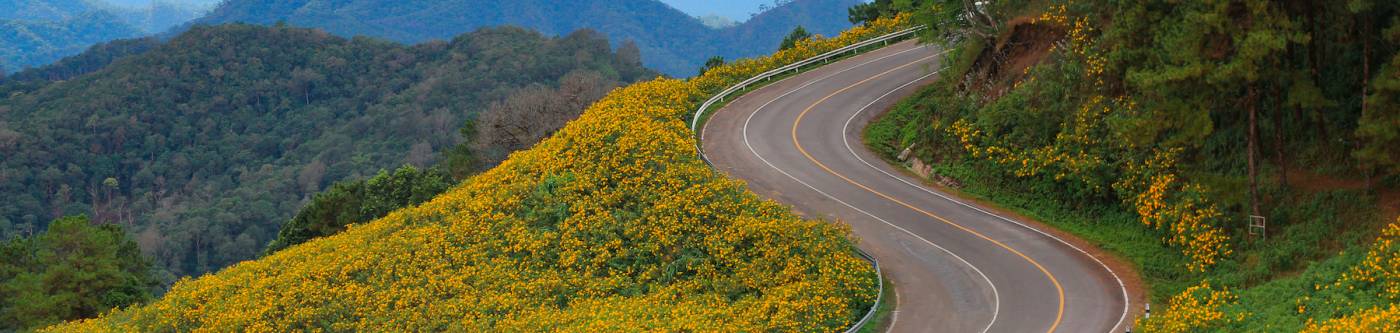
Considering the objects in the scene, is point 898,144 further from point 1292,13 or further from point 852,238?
point 1292,13

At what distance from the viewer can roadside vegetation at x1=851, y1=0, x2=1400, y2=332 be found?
66.3 ft

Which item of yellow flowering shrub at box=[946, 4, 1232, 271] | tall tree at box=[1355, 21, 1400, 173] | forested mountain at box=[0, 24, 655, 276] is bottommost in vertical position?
forested mountain at box=[0, 24, 655, 276]

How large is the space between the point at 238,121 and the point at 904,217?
97.8 metres

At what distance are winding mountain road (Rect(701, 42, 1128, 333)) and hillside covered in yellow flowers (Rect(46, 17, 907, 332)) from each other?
1901 millimetres

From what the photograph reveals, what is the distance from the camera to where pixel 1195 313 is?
65.1ft

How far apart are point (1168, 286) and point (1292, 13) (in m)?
5.82

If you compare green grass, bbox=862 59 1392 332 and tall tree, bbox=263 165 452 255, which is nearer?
green grass, bbox=862 59 1392 332

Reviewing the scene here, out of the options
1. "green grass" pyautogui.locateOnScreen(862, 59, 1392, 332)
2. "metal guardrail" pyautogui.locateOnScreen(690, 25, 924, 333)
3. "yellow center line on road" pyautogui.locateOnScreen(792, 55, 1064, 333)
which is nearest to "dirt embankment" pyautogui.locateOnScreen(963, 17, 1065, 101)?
"green grass" pyautogui.locateOnScreen(862, 59, 1392, 332)

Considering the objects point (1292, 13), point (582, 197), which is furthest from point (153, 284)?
point (1292, 13)

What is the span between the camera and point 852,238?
2695cm

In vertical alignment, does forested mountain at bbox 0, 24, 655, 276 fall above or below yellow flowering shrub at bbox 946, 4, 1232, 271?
below

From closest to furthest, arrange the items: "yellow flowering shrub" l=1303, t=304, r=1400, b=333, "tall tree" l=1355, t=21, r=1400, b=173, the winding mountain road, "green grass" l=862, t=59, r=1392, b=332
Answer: "yellow flowering shrub" l=1303, t=304, r=1400, b=333, "green grass" l=862, t=59, r=1392, b=332, "tall tree" l=1355, t=21, r=1400, b=173, the winding mountain road

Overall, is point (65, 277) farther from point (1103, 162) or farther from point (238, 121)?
point (238, 121)

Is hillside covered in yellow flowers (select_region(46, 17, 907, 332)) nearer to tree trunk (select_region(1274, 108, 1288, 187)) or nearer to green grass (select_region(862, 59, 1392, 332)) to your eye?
green grass (select_region(862, 59, 1392, 332))
